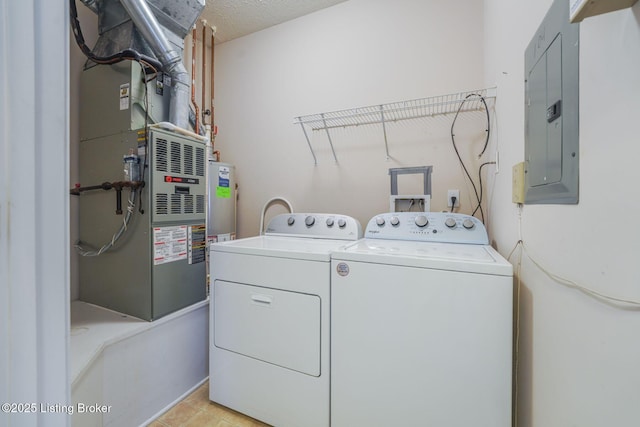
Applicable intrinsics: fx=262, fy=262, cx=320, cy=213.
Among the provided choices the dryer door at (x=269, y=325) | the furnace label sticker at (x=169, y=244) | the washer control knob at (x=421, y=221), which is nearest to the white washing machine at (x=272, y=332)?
the dryer door at (x=269, y=325)

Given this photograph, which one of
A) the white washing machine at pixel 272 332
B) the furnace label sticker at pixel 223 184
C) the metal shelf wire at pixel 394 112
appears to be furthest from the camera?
the furnace label sticker at pixel 223 184

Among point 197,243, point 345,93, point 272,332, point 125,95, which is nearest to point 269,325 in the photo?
point 272,332

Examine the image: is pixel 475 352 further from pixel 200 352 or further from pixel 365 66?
pixel 365 66

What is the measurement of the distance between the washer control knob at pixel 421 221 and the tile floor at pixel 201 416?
1.38m

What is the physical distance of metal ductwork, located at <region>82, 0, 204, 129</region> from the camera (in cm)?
159

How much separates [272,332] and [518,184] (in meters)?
1.26

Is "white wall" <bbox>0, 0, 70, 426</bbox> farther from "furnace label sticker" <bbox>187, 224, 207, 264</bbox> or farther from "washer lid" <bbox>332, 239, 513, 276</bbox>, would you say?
"furnace label sticker" <bbox>187, 224, 207, 264</bbox>

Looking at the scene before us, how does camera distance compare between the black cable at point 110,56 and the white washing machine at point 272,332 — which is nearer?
the white washing machine at point 272,332

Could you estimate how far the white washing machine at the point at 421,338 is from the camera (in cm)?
93

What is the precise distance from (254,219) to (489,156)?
1.95m

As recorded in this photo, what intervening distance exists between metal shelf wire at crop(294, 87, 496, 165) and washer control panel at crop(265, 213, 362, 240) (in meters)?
0.59

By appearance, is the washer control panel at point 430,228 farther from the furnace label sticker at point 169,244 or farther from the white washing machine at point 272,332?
the furnace label sticker at point 169,244

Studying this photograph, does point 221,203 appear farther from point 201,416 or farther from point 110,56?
point 201,416

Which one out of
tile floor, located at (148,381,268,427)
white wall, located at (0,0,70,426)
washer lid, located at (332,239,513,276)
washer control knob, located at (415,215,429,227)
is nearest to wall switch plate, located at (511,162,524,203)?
washer lid, located at (332,239,513,276)
